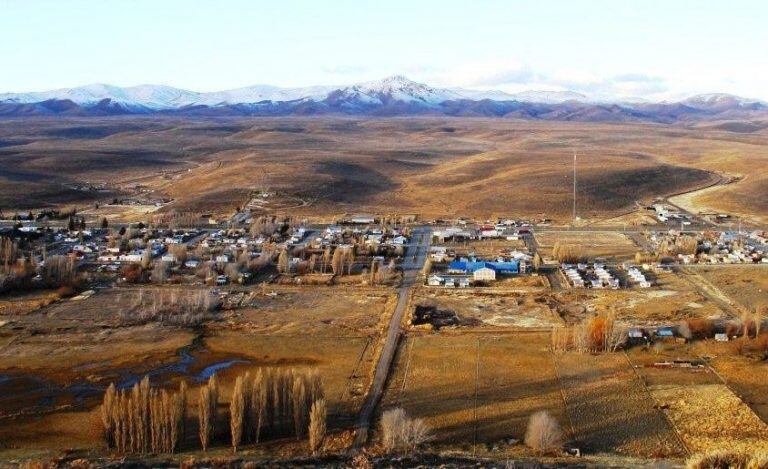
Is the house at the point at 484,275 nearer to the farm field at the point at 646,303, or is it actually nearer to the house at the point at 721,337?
the farm field at the point at 646,303

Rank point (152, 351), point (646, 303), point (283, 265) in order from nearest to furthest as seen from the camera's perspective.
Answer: point (152, 351), point (646, 303), point (283, 265)

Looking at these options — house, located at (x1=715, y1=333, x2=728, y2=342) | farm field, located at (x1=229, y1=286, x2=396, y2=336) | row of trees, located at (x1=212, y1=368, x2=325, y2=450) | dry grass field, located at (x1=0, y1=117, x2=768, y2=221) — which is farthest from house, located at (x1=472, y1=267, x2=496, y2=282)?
dry grass field, located at (x1=0, y1=117, x2=768, y2=221)

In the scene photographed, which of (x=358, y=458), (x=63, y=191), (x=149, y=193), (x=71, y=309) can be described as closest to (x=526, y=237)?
(x=71, y=309)

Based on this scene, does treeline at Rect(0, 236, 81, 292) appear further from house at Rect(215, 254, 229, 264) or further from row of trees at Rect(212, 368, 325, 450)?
row of trees at Rect(212, 368, 325, 450)

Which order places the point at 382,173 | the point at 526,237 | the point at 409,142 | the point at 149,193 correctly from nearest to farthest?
the point at 526,237 → the point at 149,193 → the point at 382,173 → the point at 409,142

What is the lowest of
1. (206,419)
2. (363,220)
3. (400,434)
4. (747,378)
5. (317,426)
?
(747,378)

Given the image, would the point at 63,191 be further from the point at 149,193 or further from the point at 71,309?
the point at 71,309

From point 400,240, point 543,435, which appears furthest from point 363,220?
point 543,435

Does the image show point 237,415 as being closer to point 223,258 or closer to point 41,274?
point 41,274
